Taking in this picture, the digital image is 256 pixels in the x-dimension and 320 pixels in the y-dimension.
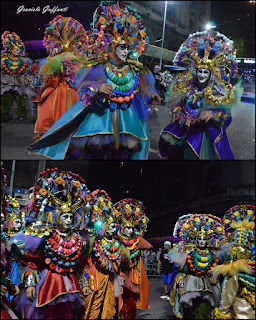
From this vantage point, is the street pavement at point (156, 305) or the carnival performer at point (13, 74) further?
the street pavement at point (156, 305)

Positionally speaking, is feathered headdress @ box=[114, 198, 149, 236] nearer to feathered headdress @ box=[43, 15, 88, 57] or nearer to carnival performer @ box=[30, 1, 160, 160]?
carnival performer @ box=[30, 1, 160, 160]

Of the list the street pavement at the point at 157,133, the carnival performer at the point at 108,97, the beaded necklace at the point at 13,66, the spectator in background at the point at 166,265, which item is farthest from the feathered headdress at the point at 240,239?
the beaded necklace at the point at 13,66

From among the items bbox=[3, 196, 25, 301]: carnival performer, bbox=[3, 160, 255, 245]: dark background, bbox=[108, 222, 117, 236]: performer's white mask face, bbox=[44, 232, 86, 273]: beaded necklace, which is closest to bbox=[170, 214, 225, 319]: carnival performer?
bbox=[3, 160, 255, 245]: dark background

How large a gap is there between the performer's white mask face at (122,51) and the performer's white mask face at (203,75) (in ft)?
1.69

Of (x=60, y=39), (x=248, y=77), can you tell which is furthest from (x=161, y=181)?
(x=60, y=39)

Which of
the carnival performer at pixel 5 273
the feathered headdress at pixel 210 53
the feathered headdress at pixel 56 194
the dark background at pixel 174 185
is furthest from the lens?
the dark background at pixel 174 185

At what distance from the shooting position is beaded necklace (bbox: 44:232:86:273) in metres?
3.47

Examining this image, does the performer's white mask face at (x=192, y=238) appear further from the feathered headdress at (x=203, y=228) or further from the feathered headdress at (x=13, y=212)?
the feathered headdress at (x=13, y=212)

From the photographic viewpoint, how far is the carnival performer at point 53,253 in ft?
11.3

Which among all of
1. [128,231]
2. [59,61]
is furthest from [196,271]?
[59,61]

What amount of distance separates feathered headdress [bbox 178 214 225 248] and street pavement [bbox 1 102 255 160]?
587 millimetres

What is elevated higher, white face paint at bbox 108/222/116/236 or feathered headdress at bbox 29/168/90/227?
feathered headdress at bbox 29/168/90/227

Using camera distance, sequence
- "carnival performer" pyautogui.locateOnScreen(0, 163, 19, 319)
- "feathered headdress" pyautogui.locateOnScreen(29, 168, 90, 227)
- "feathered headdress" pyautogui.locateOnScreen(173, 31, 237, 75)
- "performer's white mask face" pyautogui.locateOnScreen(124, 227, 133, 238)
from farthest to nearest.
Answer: "performer's white mask face" pyautogui.locateOnScreen(124, 227, 133, 238) → "feathered headdress" pyautogui.locateOnScreen(173, 31, 237, 75) → "feathered headdress" pyautogui.locateOnScreen(29, 168, 90, 227) → "carnival performer" pyautogui.locateOnScreen(0, 163, 19, 319)

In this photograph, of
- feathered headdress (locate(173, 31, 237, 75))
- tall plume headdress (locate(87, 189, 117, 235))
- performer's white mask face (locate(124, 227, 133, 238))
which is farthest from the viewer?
performer's white mask face (locate(124, 227, 133, 238))
